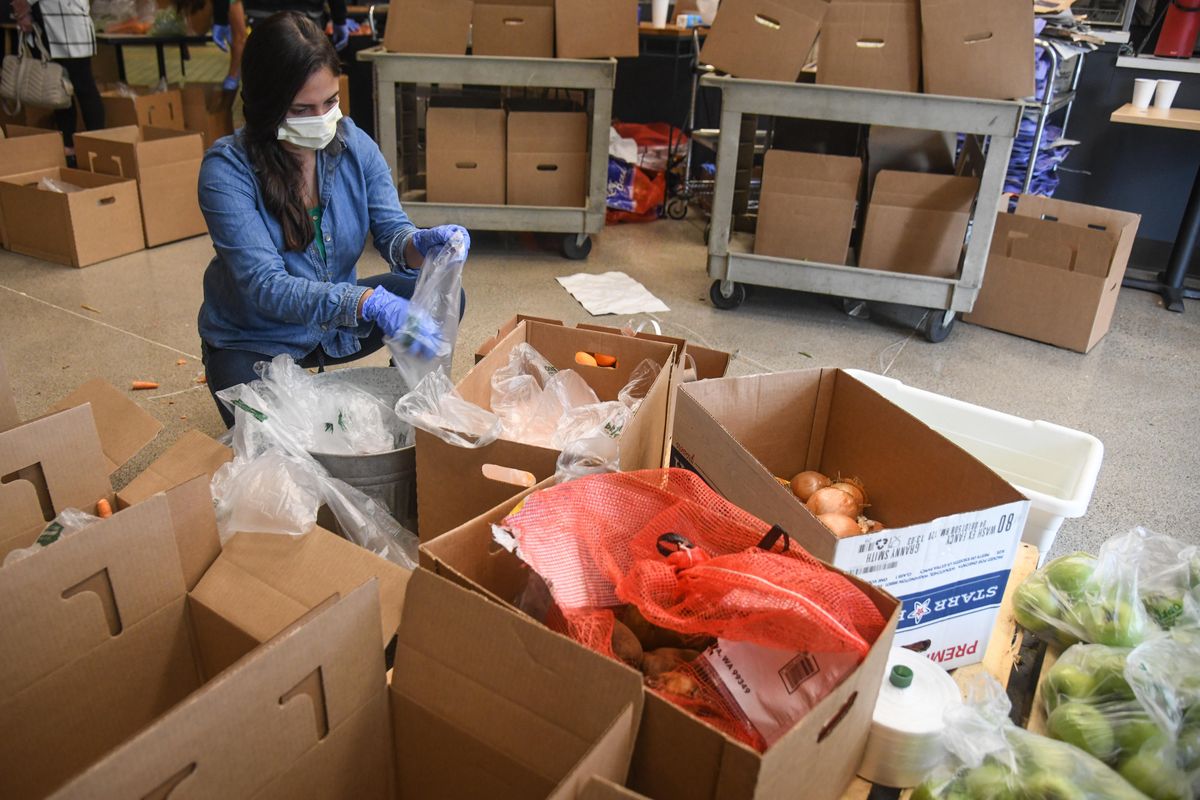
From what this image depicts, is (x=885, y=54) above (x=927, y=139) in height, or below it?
above

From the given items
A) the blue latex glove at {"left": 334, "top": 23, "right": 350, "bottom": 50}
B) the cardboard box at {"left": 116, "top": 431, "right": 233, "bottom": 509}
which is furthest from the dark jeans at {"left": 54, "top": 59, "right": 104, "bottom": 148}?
the cardboard box at {"left": 116, "top": 431, "right": 233, "bottom": 509}

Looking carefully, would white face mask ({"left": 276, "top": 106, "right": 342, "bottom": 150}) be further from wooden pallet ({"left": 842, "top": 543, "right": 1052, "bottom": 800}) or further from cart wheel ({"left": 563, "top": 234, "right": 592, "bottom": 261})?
cart wheel ({"left": 563, "top": 234, "right": 592, "bottom": 261})

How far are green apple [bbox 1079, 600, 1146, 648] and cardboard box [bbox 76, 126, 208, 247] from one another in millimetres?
3515

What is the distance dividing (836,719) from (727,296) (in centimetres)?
268

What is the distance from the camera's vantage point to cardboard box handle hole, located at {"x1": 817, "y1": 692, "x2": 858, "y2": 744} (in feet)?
2.88

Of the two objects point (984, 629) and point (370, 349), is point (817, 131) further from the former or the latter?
point (984, 629)

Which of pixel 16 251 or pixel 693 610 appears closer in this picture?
pixel 693 610

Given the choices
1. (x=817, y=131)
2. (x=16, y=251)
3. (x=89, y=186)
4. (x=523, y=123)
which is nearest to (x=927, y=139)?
(x=817, y=131)

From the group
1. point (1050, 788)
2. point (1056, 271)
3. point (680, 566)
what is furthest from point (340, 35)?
point (1050, 788)

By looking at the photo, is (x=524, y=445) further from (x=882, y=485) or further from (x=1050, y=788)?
(x=1050, y=788)

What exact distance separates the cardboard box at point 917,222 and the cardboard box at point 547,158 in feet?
3.93

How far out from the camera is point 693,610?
997 mm

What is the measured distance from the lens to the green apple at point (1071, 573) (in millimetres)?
1251

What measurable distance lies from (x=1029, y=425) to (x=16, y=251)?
3.80 meters
